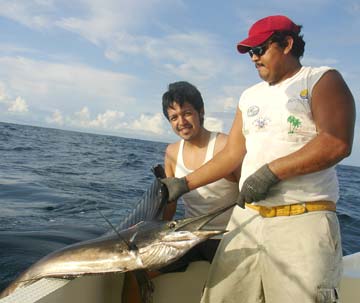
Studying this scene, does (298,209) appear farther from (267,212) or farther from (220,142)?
(220,142)

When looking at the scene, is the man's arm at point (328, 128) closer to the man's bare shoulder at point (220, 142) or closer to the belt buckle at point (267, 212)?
the belt buckle at point (267, 212)

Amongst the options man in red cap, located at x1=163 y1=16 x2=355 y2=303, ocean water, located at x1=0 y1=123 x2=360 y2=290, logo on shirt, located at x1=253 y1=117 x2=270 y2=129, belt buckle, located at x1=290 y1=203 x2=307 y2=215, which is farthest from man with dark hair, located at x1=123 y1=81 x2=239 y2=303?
ocean water, located at x1=0 y1=123 x2=360 y2=290

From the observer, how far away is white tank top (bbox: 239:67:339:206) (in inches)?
76.2

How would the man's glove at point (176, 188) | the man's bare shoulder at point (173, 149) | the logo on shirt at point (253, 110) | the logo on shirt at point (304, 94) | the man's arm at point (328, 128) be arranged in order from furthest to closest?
the man's bare shoulder at point (173, 149) → the man's glove at point (176, 188) → the logo on shirt at point (253, 110) → the logo on shirt at point (304, 94) → the man's arm at point (328, 128)

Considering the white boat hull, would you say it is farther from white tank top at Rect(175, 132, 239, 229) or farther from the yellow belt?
the yellow belt

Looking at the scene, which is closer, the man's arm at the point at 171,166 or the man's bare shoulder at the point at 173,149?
the man's arm at the point at 171,166

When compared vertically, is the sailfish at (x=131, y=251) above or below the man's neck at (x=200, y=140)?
below

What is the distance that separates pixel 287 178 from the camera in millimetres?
1969

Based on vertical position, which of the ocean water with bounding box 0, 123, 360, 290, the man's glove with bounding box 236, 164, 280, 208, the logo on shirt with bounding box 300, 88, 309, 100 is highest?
the logo on shirt with bounding box 300, 88, 309, 100

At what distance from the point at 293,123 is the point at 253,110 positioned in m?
0.27

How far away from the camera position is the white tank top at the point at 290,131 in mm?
1937

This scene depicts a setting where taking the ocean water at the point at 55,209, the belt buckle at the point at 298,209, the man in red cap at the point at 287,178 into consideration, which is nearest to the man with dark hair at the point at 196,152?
the man in red cap at the point at 287,178

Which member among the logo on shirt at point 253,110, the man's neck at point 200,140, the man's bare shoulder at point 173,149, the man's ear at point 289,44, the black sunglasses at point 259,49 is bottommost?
the man's bare shoulder at point 173,149

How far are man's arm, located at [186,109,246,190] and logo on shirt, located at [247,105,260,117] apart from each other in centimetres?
22
